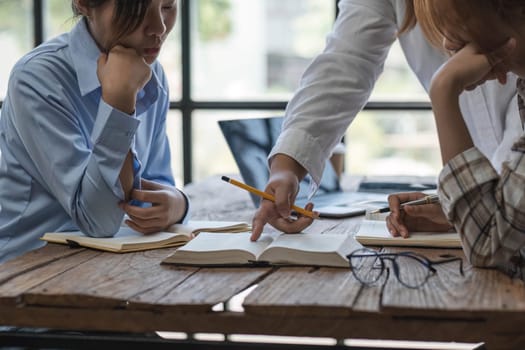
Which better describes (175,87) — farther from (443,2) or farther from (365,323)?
(365,323)

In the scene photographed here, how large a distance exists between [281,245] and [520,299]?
1.37 feet

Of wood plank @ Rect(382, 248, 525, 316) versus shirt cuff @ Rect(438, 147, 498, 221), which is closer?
wood plank @ Rect(382, 248, 525, 316)

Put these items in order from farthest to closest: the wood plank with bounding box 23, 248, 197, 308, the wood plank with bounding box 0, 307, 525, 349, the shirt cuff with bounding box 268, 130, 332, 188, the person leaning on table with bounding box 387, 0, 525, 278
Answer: the shirt cuff with bounding box 268, 130, 332, 188, the person leaning on table with bounding box 387, 0, 525, 278, the wood plank with bounding box 23, 248, 197, 308, the wood plank with bounding box 0, 307, 525, 349

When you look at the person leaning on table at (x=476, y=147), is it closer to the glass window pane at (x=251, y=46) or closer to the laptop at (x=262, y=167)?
the laptop at (x=262, y=167)

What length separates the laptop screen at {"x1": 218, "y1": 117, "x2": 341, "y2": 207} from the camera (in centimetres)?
216

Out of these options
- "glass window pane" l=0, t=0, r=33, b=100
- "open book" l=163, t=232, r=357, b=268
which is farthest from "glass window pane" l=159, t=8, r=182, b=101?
"open book" l=163, t=232, r=357, b=268

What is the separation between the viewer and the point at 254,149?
225 cm

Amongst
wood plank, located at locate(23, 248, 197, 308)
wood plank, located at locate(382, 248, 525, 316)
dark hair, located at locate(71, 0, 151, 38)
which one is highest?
dark hair, located at locate(71, 0, 151, 38)

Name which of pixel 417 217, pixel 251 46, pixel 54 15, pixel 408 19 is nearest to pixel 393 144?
pixel 251 46

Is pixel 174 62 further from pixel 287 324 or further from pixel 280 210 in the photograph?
pixel 287 324

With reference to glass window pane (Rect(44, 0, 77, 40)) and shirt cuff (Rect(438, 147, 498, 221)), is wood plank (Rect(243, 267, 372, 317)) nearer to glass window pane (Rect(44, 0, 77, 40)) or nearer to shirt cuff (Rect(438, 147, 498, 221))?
shirt cuff (Rect(438, 147, 498, 221))

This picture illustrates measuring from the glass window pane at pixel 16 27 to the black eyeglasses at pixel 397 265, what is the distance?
3.02 metres

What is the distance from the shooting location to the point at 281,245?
1.34m

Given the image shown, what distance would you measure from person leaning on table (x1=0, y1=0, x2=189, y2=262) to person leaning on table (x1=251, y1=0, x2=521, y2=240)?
30 centimetres
